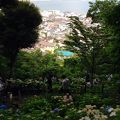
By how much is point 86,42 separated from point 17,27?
203 inches

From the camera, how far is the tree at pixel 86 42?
72.7 ft

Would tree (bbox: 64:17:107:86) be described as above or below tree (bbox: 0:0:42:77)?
below

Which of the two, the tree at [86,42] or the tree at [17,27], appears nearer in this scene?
the tree at [86,42]

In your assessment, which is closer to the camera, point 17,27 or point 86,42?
point 86,42

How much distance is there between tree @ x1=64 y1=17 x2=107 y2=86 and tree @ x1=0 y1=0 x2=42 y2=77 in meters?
3.81

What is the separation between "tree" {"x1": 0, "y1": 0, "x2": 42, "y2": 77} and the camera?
25641 mm

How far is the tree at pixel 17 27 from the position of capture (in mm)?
25641

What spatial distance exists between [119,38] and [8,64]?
13720mm

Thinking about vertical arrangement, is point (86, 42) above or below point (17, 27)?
below

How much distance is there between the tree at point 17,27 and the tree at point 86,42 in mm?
3808

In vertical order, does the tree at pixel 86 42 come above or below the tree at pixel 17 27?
below

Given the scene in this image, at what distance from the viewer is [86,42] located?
22.5 meters

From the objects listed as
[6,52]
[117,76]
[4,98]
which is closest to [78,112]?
[117,76]

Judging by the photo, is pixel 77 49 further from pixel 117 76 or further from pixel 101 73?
pixel 117 76
